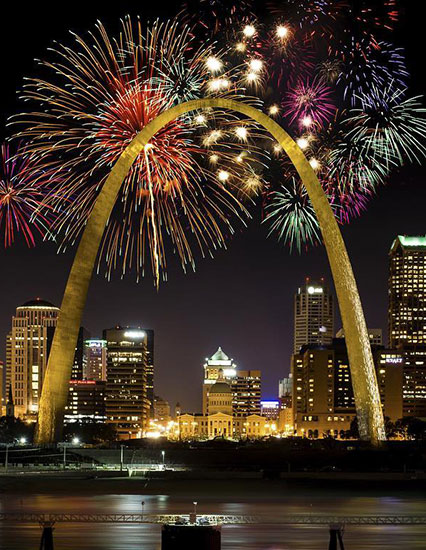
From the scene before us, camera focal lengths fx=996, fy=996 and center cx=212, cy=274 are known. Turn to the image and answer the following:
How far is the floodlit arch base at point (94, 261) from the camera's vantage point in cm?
4803

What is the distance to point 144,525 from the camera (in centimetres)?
2348

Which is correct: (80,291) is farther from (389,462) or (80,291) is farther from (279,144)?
(389,462)

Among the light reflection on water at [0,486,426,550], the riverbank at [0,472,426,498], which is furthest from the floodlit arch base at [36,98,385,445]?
the light reflection on water at [0,486,426,550]

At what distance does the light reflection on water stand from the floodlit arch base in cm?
1428

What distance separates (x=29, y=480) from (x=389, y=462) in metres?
15.8

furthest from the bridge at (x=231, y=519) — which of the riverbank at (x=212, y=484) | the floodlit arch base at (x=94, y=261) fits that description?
the floodlit arch base at (x=94, y=261)

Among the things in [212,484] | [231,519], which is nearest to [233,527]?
[231,519]

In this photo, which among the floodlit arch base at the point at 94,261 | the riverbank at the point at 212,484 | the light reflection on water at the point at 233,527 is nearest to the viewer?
the light reflection on water at the point at 233,527

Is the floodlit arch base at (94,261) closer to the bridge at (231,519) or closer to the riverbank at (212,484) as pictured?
the riverbank at (212,484)

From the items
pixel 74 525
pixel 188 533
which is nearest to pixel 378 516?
pixel 74 525

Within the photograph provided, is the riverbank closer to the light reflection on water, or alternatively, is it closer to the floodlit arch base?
the light reflection on water

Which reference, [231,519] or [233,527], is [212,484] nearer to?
[231,519]

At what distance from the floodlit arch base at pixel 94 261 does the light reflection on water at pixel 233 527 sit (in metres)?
14.3

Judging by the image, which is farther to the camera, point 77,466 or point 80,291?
point 80,291
